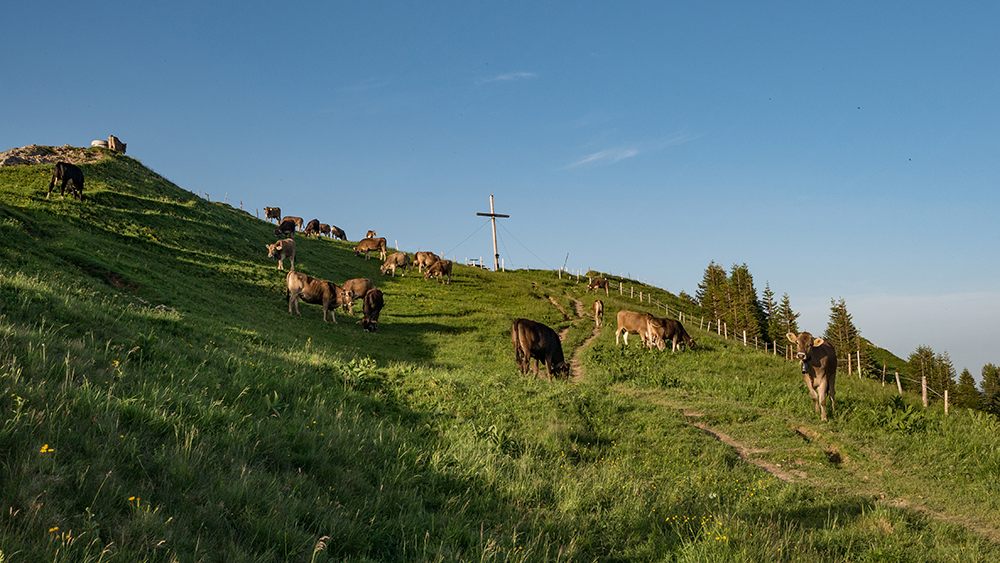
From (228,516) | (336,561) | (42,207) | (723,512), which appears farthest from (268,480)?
(42,207)

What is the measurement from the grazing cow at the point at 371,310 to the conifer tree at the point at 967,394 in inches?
3139

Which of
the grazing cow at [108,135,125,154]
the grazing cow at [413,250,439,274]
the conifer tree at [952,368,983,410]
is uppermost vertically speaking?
the grazing cow at [108,135,125,154]

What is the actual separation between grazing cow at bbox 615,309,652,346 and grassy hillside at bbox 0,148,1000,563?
8.20 metres

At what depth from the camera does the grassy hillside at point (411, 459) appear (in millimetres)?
4445

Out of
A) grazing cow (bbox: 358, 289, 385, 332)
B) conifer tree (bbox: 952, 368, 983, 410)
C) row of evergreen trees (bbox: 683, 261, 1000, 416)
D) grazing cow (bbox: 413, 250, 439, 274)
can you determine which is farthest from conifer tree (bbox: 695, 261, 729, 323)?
grazing cow (bbox: 358, 289, 385, 332)

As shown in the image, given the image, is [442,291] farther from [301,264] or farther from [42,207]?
[42,207]

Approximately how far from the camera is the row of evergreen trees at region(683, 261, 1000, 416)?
80438 millimetres

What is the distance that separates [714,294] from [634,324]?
2734 inches

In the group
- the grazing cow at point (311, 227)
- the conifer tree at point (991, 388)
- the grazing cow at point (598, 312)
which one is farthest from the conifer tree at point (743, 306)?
the grazing cow at point (311, 227)

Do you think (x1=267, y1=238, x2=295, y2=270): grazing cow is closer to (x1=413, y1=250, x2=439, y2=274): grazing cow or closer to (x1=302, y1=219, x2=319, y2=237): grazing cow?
(x1=413, y1=250, x2=439, y2=274): grazing cow

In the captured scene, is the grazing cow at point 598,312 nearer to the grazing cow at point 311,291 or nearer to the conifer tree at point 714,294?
the grazing cow at point 311,291

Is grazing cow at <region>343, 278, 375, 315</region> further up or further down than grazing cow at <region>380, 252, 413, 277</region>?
further down

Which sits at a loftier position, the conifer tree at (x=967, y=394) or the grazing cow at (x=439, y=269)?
the grazing cow at (x=439, y=269)

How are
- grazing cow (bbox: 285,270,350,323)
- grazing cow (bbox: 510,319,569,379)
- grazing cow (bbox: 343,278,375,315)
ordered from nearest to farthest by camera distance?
grazing cow (bbox: 510,319,569,379) < grazing cow (bbox: 285,270,350,323) < grazing cow (bbox: 343,278,375,315)
